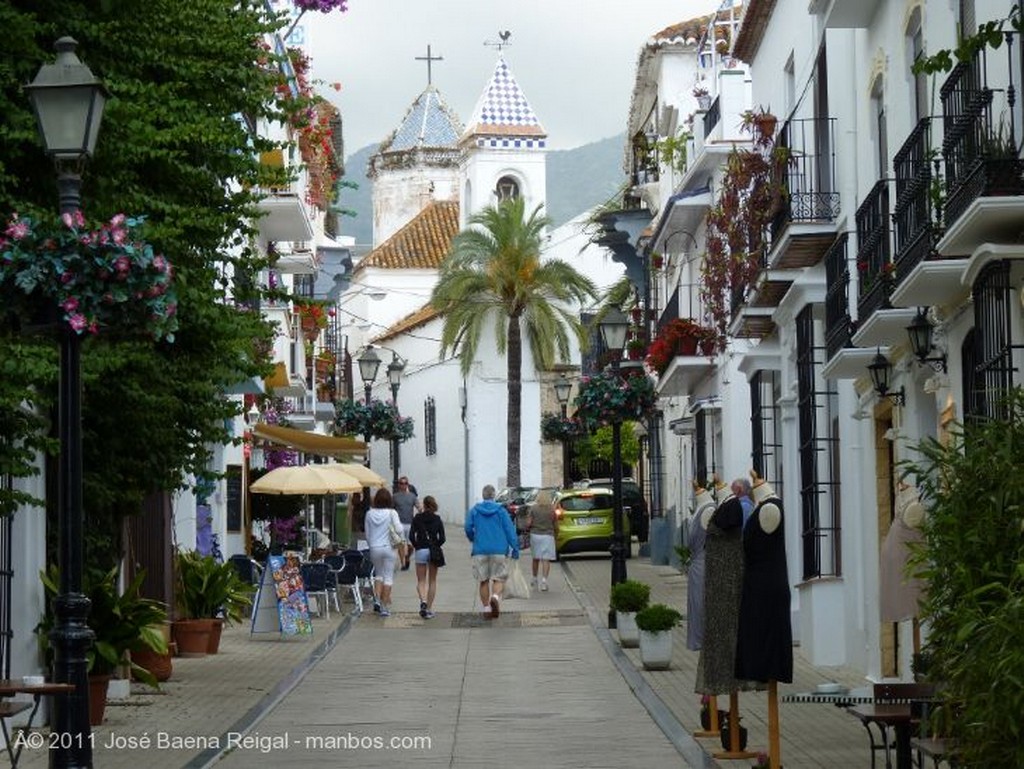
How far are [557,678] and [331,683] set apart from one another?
2.24 meters

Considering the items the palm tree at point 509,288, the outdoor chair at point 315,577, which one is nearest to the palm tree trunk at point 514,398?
the palm tree at point 509,288

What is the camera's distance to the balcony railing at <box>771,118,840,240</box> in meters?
23.1

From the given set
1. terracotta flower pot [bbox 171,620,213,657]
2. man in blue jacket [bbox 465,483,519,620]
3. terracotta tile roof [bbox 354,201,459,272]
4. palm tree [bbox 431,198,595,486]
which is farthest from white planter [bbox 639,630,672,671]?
terracotta tile roof [bbox 354,201,459,272]

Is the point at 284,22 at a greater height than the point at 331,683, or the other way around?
the point at 284,22

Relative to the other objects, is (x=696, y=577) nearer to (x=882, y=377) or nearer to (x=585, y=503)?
(x=882, y=377)

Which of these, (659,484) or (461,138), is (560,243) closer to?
(461,138)

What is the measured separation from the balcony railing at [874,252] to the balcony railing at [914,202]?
471mm

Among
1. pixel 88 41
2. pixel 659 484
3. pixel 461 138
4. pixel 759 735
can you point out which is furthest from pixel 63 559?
pixel 461 138

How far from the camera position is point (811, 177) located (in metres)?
23.8

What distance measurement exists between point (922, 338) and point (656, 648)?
5834 millimetres

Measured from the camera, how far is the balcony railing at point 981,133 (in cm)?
1360

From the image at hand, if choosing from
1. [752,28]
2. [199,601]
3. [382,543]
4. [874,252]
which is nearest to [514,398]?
[382,543]

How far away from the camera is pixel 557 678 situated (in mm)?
21891

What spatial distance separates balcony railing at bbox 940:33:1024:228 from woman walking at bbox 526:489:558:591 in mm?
21175
